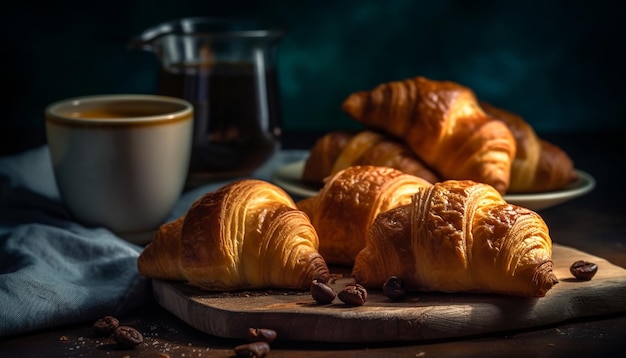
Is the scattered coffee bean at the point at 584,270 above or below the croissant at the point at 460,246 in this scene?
below

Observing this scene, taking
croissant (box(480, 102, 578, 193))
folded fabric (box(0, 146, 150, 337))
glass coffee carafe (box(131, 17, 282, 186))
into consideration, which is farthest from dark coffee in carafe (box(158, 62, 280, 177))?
croissant (box(480, 102, 578, 193))

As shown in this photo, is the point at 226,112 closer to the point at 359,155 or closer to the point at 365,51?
the point at 359,155

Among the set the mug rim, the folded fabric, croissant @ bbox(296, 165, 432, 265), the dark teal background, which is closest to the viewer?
the folded fabric

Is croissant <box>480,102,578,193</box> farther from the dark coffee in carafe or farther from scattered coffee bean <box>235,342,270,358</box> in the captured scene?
scattered coffee bean <box>235,342,270,358</box>

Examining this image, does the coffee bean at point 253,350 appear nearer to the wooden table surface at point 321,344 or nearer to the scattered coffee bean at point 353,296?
the wooden table surface at point 321,344

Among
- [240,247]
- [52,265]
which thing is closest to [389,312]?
[240,247]

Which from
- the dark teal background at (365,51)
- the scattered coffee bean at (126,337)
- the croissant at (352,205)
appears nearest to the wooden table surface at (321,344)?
the scattered coffee bean at (126,337)

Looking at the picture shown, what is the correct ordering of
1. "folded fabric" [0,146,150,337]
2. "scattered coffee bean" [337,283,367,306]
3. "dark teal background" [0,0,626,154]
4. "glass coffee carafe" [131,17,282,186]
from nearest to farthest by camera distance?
"scattered coffee bean" [337,283,367,306] → "folded fabric" [0,146,150,337] → "glass coffee carafe" [131,17,282,186] → "dark teal background" [0,0,626,154]
